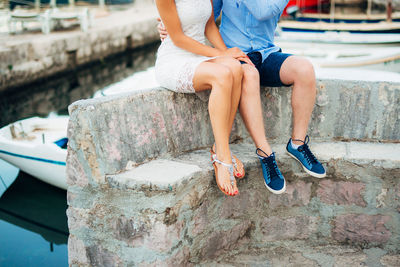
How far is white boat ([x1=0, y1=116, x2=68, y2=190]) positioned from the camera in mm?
4419

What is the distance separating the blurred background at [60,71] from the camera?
4426 mm

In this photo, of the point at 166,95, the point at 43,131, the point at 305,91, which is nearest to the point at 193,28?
the point at 166,95

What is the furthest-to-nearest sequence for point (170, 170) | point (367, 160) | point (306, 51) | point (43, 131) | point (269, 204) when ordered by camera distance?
1. point (306, 51)
2. point (43, 131)
3. point (269, 204)
4. point (367, 160)
5. point (170, 170)

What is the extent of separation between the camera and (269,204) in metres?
2.21

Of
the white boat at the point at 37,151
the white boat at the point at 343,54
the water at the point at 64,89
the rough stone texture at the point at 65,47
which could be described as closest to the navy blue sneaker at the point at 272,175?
the white boat at the point at 37,151

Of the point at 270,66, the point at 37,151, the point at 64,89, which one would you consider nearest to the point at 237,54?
the point at 270,66

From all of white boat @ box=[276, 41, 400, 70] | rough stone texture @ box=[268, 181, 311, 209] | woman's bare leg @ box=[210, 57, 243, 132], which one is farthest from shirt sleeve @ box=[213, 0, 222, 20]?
white boat @ box=[276, 41, 400, 70]

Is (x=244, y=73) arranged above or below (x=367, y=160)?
above

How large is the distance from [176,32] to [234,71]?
39 cm

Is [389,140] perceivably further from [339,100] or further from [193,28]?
[193,28]

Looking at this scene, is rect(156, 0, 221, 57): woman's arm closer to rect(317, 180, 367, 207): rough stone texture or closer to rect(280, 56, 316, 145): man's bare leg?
rect(280, 56, 316, 145): man's bare leg

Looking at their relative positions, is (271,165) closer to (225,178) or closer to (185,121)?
(225,178)

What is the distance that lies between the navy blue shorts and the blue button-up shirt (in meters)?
0.04

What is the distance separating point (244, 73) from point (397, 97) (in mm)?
885
